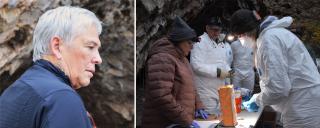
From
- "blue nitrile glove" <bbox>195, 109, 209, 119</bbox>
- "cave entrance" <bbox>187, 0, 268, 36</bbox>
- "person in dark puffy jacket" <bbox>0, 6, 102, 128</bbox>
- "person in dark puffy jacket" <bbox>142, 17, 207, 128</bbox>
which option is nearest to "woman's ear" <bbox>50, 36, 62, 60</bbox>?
"person in dark puffy jacket" <bbox>0, 6, 102, 128</bbox>

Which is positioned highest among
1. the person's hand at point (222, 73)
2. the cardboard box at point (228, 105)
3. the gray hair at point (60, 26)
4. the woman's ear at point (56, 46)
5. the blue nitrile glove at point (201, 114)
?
the gray hair at point (60, 26)

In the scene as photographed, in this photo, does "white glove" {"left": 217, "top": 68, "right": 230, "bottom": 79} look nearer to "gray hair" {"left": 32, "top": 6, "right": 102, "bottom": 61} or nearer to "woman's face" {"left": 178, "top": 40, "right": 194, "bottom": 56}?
"woman's face" {"left": 178, "top": 40, "right": 194, "bottom": 56}

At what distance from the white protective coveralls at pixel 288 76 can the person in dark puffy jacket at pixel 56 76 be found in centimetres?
169

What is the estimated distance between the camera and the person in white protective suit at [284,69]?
8.80ft

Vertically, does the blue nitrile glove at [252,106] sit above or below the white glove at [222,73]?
below

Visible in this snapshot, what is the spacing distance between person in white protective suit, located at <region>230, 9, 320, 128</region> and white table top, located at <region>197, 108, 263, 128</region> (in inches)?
12.4

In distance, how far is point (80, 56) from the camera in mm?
1185

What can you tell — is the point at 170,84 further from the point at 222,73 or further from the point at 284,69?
the point at 222,73

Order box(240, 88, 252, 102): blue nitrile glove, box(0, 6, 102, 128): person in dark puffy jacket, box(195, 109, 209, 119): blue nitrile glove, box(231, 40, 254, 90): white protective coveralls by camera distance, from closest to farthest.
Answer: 1. box(0, 6, 102, 128): person in dark puffy jacket
2. box(195, 109, 209, 119): blue nitrile glove
3. box(240, 88, 252, 102): blue nitrile glove
4. box(231, 40, 254, 90): white protective coveralls

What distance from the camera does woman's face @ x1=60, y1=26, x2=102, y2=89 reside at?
1165 millimetres

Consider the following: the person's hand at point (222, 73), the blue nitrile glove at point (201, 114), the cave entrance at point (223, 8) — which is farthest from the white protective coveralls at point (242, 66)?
the cave entrance at point (223, 8)

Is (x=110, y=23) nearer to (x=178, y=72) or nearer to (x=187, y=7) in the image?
(x=178, y=72)

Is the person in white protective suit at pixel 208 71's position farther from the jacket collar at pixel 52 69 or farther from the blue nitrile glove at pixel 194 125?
the jacket collar at pixel 52 69

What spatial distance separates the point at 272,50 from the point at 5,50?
1.52m
